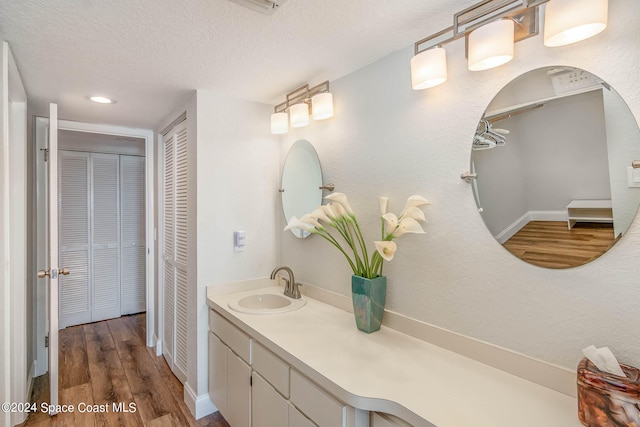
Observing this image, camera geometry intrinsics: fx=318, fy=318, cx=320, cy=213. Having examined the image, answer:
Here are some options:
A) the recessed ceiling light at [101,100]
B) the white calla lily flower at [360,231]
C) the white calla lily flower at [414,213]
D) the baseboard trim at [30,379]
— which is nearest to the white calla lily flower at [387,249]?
the white calla lily flower at [360,231]

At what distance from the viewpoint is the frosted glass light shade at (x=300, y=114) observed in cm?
192

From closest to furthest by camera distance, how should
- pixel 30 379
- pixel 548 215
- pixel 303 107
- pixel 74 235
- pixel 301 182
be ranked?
pixel 548 215
pixel 303 107
pixel 301 182
pixel 30 379
pixel 74 235

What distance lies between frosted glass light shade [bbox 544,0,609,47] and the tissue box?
0.95m

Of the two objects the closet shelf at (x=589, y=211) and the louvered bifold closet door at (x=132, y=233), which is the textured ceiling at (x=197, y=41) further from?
the louvered bifold closet door at (x=132, y=233)

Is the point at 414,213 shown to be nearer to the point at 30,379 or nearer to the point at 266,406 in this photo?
the point at 266,406

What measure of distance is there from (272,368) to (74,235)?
3.57m

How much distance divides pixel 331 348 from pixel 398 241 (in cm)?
58

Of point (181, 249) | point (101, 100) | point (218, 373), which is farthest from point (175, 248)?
point (101, 100)

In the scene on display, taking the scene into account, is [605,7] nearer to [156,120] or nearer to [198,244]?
[198,244]

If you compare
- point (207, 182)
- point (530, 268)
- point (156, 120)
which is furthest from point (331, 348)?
point (156, 120)

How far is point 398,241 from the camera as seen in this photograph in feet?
5.05

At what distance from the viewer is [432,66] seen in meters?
1.26

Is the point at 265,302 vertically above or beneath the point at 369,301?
beneath

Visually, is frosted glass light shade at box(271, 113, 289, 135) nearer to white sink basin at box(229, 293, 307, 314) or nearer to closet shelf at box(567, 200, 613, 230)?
white sink basin at box(229, 293, 307, 314)
